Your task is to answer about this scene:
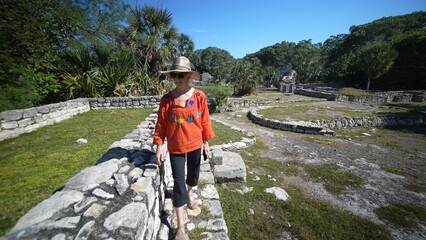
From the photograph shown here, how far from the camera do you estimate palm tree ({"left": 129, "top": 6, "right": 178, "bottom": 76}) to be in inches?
481

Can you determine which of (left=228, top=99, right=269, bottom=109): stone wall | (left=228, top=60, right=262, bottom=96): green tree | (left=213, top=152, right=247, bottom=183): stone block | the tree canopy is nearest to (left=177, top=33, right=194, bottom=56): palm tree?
the tree canopy

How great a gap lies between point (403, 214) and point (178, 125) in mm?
4348

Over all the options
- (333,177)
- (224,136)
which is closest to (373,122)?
(333,177)

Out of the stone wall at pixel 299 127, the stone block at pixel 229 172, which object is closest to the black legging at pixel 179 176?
the stone block at pixel 229 172

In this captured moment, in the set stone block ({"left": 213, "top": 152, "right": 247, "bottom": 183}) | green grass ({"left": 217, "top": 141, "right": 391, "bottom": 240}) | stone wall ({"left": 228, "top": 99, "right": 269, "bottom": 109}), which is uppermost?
stone wall ({"left": 228, "top": 99, "right": 269, "bottom": 109})

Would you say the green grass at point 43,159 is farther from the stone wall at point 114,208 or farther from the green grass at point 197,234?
the green grass at point 197,234

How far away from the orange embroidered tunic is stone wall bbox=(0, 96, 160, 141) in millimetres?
5699

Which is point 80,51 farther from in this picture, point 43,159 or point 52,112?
point 43,159

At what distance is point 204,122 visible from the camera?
8.01 ft

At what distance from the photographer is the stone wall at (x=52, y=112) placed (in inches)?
213

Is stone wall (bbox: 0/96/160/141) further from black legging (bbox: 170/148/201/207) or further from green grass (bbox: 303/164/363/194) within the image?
green grass (bbox: 303/164/363/194)

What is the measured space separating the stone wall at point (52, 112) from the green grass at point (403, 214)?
882cm

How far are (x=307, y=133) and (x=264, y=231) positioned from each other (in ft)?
22.7

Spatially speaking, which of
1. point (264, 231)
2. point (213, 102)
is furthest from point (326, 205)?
point (213, 102)
